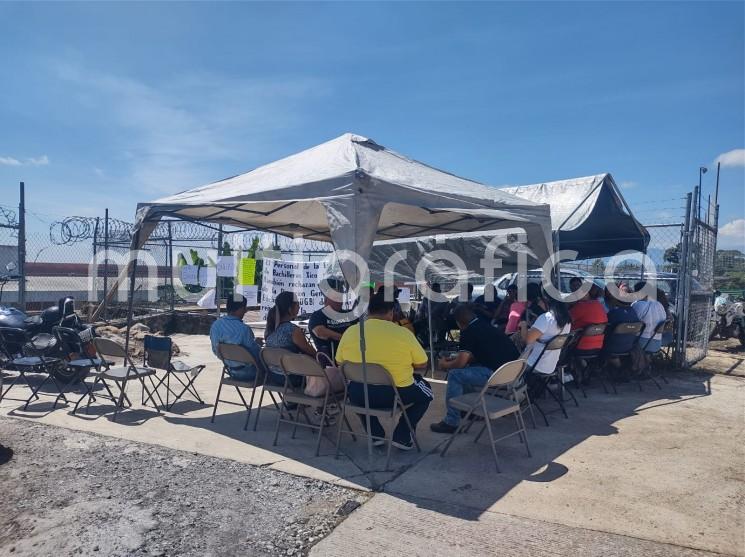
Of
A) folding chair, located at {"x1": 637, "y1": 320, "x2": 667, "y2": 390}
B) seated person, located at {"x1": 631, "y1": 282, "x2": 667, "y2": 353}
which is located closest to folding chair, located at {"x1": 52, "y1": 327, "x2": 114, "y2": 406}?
seated person, located at {"x1": 631, "y1": 282, "x2": 667, "y2": 353}

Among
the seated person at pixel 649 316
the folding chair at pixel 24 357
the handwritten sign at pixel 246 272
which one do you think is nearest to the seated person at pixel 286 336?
the folding chair at pixel 24 357

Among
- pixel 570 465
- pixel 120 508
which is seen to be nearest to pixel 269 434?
pixel 120 508

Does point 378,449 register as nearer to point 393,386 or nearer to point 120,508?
point 393,386

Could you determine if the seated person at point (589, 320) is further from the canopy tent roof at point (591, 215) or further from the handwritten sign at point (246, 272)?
the handwritten sign at point (246, 272)

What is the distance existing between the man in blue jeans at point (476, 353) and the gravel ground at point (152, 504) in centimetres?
173

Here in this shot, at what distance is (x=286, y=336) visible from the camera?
5.43 m

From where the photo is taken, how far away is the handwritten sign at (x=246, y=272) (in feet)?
33.5

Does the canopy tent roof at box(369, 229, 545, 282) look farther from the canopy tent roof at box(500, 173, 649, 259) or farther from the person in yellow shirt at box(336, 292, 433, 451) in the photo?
the person in yellow shirt at box(336, 292, 433, 451)

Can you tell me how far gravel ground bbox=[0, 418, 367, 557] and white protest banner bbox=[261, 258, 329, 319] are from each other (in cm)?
501

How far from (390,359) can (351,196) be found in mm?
1348

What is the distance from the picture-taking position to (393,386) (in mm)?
4359

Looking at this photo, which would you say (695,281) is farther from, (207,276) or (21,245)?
(21,245)

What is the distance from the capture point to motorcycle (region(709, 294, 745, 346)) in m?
11.5

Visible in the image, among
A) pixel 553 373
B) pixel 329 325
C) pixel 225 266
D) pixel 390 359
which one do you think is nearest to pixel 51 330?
pixel 225 266
